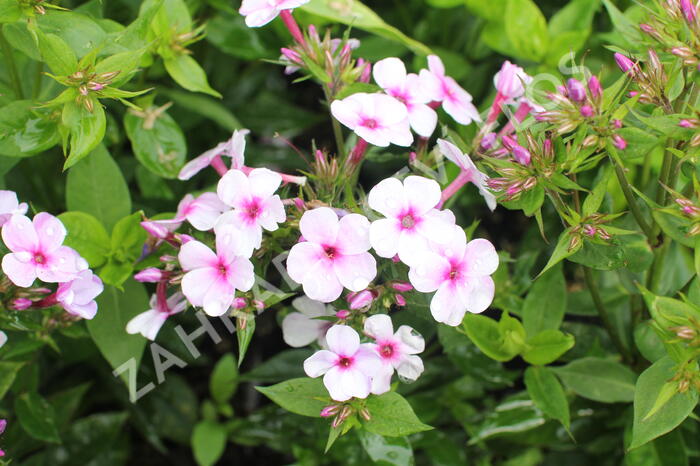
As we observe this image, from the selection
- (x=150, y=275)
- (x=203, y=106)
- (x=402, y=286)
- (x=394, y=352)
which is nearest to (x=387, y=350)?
(x=394, y=352)

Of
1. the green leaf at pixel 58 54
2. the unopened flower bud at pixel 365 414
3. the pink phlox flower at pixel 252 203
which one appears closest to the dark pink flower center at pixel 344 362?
the unopened flower bud at pixel 365 414

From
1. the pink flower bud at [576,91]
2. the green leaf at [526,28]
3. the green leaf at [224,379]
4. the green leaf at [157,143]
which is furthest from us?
the green leaf at [224,379]

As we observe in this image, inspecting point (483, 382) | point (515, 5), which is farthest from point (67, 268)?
point (515, 5)

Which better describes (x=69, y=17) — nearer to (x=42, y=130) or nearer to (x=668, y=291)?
(x=42, y=130)

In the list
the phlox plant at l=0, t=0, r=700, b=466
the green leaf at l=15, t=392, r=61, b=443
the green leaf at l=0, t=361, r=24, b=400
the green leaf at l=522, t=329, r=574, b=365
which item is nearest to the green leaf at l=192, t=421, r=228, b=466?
the phlox plant at l=0, t=0, r=700, b=466

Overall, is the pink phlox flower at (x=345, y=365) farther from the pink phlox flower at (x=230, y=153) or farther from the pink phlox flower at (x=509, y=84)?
the pink phlox flower at (x=509, y=84)
